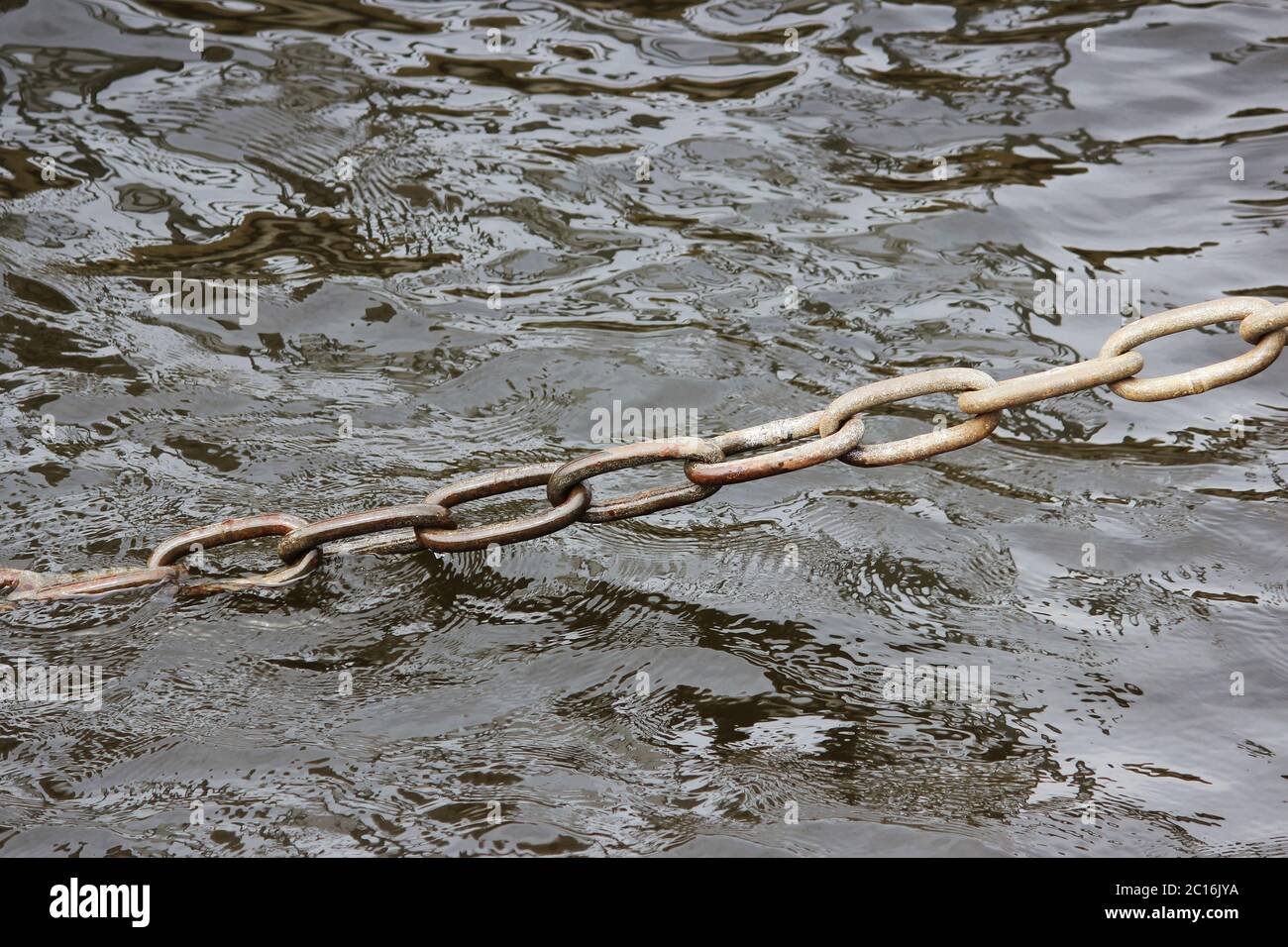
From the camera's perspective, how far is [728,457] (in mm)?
2617

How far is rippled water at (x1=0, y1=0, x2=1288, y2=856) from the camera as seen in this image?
2.54m

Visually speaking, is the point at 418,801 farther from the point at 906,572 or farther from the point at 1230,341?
the point at 1230,341

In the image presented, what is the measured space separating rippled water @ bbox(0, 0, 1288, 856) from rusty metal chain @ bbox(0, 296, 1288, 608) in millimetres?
317

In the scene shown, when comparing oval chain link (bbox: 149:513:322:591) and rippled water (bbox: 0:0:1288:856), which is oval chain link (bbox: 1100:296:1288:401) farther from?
oval chain link (bbox: 149:513:322:591)

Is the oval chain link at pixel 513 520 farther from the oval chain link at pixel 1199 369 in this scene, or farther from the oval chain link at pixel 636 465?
the oval chain link at pixel 1199 369

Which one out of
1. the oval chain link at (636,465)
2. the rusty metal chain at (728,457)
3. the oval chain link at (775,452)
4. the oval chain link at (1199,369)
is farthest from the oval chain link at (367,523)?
the oval chain link at (1199,369)

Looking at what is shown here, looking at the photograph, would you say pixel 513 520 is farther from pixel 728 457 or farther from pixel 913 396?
pixel 913 396

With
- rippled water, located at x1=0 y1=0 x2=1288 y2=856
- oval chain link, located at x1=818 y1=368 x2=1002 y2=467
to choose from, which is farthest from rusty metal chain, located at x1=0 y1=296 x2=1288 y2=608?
rippled water, located at x1=0 y1=0 x2=1288 y2=856

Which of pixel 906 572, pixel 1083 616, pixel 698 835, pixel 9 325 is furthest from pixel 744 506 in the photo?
pixel 9 325

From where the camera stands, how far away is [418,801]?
2.46 m

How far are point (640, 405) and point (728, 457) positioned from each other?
125cm

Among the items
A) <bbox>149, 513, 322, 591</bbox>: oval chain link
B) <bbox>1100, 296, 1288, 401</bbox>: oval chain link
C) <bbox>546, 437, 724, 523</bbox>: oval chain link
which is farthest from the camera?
<bbox>149, 513, 322, 591</bbox>: oval chain link

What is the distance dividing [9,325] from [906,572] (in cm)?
304

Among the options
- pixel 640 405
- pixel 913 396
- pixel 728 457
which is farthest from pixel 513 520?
pixel 640 405
